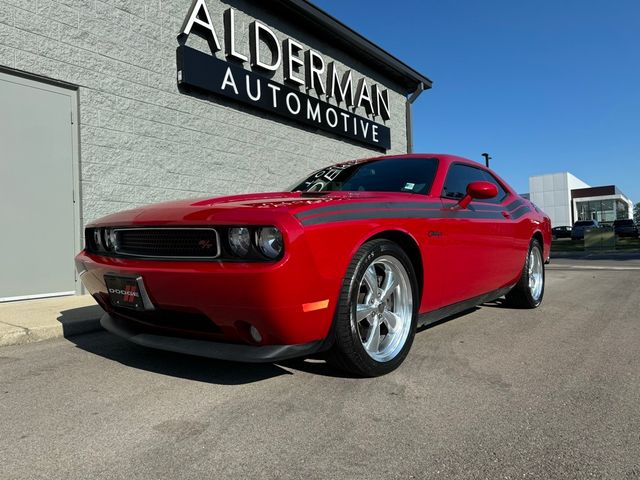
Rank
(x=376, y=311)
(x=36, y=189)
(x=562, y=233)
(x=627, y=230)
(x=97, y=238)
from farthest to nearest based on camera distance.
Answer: (x=562, y=233) < (x=627, y=230) < (x=36, y=189) < (x=97, y=238) < (x=376, y=311)

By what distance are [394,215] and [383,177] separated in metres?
0.89

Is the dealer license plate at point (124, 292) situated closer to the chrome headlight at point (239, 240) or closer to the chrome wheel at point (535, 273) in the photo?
the chrome headlight at point (239, 240)

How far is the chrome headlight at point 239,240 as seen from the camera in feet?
7.68

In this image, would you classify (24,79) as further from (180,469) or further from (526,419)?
(526,419)

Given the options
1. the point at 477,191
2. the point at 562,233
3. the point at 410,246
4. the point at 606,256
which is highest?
the point at 477,191

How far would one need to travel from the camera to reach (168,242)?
8.68 ft

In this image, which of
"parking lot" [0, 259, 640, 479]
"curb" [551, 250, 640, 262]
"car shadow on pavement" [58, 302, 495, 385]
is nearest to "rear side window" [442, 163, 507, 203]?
"parking lot" [0, 259, 640, 479]

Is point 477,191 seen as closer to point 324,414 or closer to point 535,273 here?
point 324,414

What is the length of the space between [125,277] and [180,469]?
4.14ft

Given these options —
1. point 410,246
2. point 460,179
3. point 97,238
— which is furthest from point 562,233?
point 97,238

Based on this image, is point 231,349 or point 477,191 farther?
point 477,191

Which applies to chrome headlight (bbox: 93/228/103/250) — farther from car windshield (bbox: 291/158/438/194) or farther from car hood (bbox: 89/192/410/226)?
car windshield (bbox: 291/158/438/194)

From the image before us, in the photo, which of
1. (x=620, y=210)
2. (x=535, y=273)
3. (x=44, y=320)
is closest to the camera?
(x=44, y=320)

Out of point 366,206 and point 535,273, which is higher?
point 366,206
